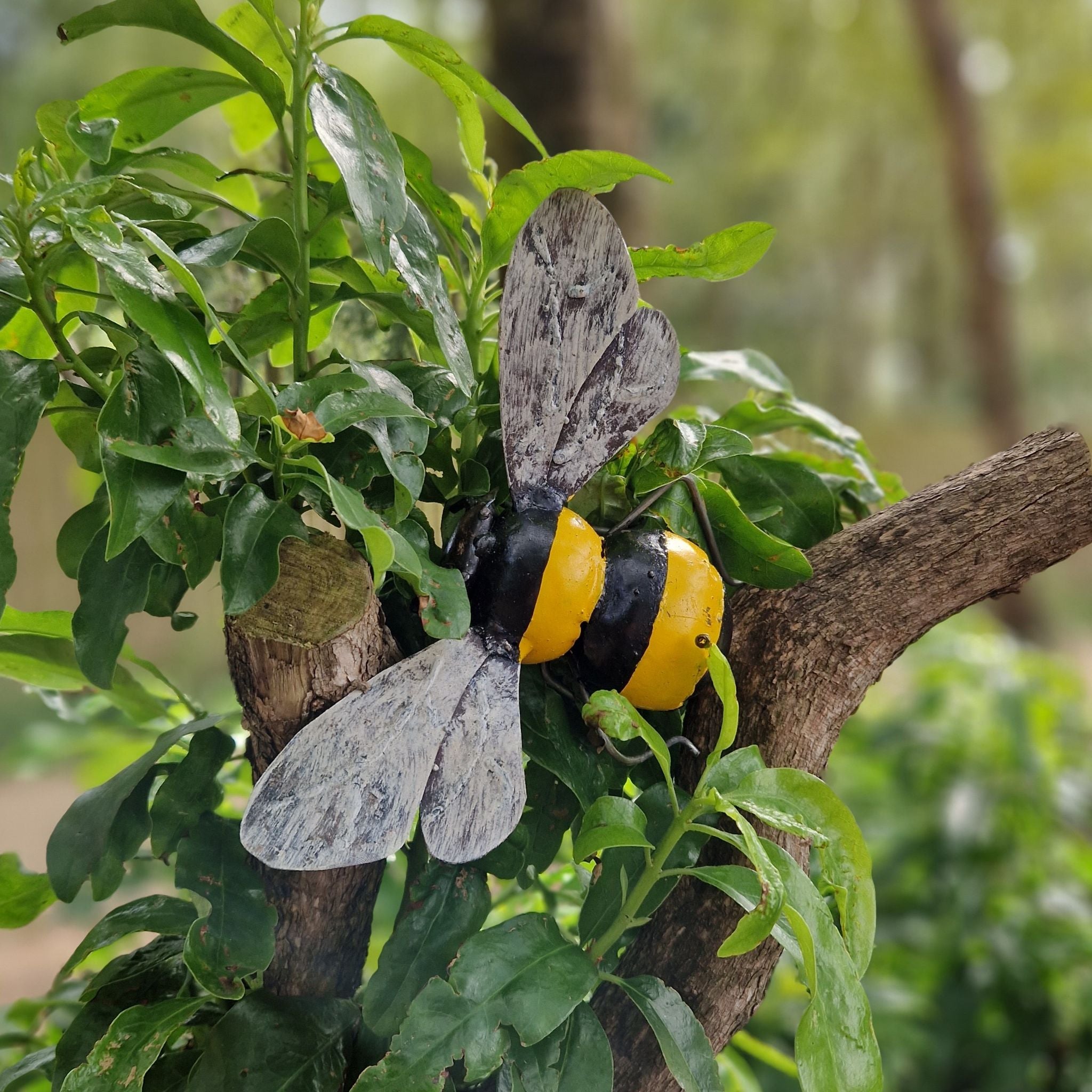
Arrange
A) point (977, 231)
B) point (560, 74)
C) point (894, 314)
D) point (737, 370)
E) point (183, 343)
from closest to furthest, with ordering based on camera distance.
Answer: point (183, 343) → point (737, 370) → point (560, 74) → point (977, 231) → point (894, 314)

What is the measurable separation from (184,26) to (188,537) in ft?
0.75

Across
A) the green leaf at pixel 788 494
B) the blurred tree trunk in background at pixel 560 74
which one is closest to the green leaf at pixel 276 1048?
the green leaf at pixel 788 494

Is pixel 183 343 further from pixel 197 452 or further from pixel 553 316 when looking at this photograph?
pixel 553 316

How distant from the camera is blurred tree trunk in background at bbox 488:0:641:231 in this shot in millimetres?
1648

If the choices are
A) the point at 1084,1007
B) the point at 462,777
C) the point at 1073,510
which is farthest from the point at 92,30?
the point at 1084,1007

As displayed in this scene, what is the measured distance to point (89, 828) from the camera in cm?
49

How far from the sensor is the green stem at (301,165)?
0.45 m

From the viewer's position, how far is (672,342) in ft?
1.60

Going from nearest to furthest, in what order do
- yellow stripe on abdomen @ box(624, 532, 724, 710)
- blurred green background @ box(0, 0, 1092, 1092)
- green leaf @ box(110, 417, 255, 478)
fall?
green leaf @ box(110, 417, 255, 478), yellow stripe on abdomen @ box(624, 532, 724, 710), blurred green background @ box(0, 0, 1092, 1092)

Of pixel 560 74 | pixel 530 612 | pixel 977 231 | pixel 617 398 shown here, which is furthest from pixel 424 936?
pixel 977 231

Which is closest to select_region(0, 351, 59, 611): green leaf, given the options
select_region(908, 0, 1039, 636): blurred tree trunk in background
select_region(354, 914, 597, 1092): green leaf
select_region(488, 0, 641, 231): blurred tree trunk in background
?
select_region(354, 914, 597, 1092): green leaf

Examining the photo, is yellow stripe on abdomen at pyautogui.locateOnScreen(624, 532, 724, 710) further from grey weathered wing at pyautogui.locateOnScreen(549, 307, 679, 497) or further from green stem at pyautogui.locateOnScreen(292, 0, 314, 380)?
green stem at pyautogui.locateOnScreen(292, 0, 314, 380)

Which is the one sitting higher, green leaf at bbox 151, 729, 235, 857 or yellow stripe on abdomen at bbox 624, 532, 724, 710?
yellow stripe on abdomen at bbox 624, 532, 724, 710

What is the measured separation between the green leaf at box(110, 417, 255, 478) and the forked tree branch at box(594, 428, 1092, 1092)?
0.27m
